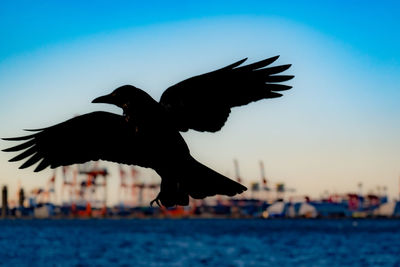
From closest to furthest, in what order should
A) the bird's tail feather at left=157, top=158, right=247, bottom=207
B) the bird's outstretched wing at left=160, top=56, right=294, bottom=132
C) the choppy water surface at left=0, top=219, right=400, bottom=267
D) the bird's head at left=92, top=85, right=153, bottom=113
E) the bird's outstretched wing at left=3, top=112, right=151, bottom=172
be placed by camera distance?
the bird's head at left=92, top=85, right=153, bottom=113 → the bird's tail feather at left=157, top=158, right=247, bottom=207 → the bird's outstretched wing at left=160, top=56, right=294, bottom=132 → the bird's outstretched wing at left=3, top=112, right=151, bottom=172 → the choppy water surface at left=0, top=219, right=400, bottom=267

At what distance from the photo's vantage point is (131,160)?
356 cm

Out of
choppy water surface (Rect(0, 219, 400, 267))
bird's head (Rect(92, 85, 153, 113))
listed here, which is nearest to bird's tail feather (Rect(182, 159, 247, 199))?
bird's head (Rect(92, 85, 153, 113))

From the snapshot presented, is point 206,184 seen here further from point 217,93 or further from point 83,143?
point 83,143

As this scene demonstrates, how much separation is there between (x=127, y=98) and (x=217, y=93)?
2.42 ft

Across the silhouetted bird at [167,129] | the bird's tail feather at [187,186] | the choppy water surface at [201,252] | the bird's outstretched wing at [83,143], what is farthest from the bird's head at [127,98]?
the choppy water surface at [201,252]

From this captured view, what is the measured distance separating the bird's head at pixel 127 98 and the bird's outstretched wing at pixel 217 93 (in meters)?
0.28

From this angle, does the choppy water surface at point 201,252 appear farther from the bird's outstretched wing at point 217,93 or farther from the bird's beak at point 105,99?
the bird's beak at point 105,99

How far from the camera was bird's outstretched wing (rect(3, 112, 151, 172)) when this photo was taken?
11.9ft

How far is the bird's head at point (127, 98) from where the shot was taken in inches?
122

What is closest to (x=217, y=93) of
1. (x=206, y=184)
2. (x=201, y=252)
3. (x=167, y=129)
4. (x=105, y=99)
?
(x=206, y=184)

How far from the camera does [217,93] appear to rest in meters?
3.74

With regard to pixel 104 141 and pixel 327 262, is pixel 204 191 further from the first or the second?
pixel 327 262

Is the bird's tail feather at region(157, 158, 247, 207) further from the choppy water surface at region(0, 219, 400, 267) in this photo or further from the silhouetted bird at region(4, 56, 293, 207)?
the choppy water surface at region(0, 219, 400, 267)

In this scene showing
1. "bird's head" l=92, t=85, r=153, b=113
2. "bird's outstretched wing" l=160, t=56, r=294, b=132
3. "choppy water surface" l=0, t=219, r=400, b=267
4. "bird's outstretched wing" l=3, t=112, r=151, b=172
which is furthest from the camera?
"choppy water surface" l=0, t=219, r=400, b=267
